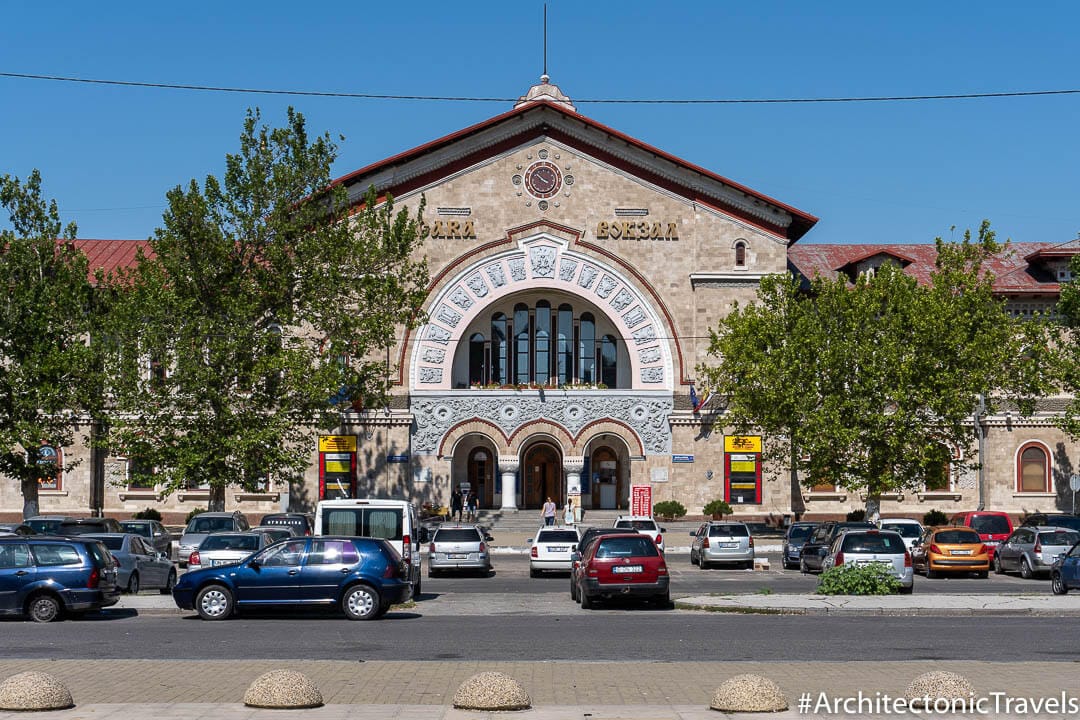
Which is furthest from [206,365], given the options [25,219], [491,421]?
[491,421]

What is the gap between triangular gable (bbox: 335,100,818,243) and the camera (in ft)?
187

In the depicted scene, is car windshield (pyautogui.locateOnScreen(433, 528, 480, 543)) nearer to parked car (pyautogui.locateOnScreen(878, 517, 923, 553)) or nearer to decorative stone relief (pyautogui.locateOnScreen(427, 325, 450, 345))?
parked car (pyautogui.locateOnScreen(878, 517, 923, 553))

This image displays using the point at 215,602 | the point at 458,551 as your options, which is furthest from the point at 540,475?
the point at 215,602

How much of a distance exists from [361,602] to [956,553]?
63.9 ft

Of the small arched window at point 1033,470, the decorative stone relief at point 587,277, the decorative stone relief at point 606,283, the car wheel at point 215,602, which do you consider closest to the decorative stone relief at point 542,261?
the decorative stone relief at point 587,277

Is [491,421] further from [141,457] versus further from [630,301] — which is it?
[141,457]

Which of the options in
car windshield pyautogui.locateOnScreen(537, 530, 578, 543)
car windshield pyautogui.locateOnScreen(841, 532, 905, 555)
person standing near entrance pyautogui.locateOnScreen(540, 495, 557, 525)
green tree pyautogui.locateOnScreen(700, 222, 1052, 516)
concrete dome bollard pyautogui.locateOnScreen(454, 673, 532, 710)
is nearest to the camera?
concrete dome bollard pyautogui.locateOnScreen(454, 673, 532, 710)

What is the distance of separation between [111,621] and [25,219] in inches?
1099

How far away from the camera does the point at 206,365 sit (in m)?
47.7

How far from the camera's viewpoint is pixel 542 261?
5781 centimetres

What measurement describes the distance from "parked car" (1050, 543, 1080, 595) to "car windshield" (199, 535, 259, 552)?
60.7ft

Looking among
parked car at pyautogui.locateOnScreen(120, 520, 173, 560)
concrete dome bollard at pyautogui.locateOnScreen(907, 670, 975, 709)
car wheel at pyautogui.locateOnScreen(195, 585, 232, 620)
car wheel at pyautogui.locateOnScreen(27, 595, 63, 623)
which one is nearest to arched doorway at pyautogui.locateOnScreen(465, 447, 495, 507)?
parked car at pyautogui.locateOnScreen(120, 520, 173, 560)

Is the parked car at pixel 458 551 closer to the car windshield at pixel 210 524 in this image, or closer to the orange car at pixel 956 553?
the car windshield at pixel 210 524

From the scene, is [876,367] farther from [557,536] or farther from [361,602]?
[361,602]
